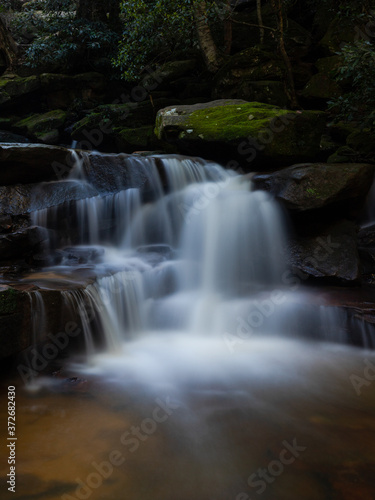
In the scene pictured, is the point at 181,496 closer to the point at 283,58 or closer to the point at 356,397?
the point at 356,397

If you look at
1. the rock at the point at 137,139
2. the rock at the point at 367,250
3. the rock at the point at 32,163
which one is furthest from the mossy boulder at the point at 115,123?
the rock at the point at 367,250

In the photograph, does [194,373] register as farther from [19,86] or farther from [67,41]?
[67,41]

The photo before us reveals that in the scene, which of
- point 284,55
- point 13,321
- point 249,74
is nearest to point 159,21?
point 249,74

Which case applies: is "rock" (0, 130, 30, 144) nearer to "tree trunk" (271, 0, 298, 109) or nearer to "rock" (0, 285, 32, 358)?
"tree trunk" (271, 0, 298, 109)

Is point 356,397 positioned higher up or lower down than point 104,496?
lower down

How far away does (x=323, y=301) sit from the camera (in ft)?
14.4

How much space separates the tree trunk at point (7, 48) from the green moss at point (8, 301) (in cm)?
1440

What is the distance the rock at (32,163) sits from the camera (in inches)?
223

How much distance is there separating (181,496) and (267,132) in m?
6.13

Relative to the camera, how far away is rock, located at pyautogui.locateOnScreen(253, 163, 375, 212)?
17.3 feet

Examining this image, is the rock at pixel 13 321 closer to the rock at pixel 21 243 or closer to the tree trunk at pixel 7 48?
the rock at pixel 21 243

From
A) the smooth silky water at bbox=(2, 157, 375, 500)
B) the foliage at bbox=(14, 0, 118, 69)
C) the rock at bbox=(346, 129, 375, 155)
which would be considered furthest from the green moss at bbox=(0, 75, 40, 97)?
the rock at bbox=(346, 129, 375, 155)

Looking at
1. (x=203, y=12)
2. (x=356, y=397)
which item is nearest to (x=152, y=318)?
(x=356, y=397)

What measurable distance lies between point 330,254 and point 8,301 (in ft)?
14.8
